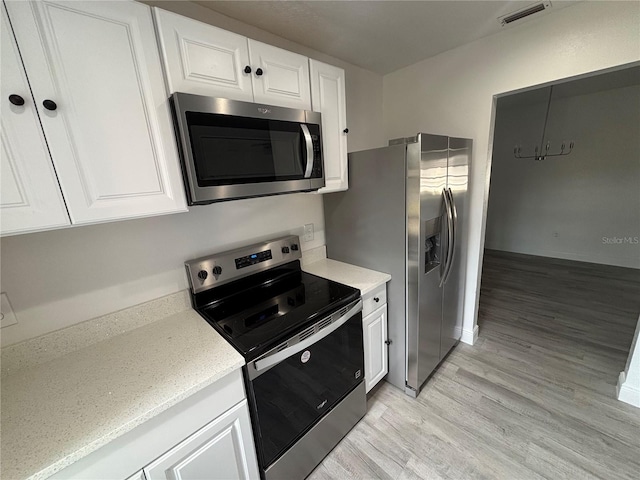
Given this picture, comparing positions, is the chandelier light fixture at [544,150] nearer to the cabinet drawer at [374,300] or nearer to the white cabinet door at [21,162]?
the cabinet drawer at [374,300]

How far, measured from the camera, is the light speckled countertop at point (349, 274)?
1638 millimetres

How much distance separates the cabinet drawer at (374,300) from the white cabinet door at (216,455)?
852 millimetres

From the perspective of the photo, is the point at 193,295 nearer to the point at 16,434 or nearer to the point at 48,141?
the point at 16,434

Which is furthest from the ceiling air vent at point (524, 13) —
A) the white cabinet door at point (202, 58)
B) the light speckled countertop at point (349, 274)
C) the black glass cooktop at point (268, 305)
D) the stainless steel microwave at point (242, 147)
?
the black glass cooktop at point (268, 305)

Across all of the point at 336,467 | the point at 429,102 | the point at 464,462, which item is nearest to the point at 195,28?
the point at 429,102

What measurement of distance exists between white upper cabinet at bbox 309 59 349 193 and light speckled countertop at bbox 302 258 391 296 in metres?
0.58

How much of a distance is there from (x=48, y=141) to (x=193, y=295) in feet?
2.87

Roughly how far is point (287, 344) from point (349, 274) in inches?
30.4

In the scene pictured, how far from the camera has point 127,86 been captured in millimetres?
915

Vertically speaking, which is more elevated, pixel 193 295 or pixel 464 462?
pixel 193 295

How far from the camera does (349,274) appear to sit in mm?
1811

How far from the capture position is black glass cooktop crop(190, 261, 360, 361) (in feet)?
3.76

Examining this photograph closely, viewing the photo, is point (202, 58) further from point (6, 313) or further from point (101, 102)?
point (6, 313)

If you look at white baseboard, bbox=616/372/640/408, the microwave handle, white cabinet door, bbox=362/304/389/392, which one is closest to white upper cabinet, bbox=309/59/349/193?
the microwave handle
